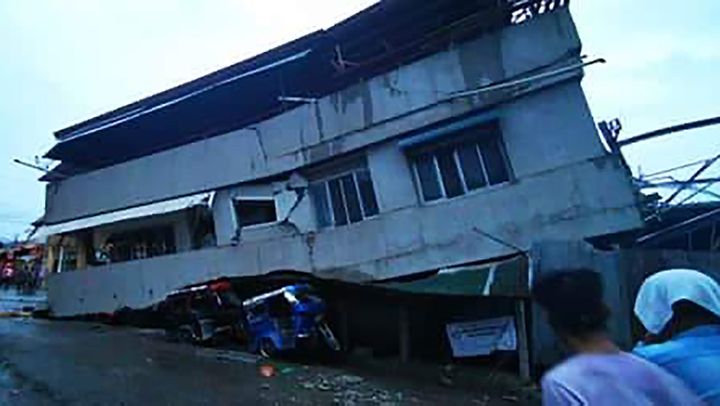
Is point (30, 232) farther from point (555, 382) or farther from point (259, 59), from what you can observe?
point (555, 382)

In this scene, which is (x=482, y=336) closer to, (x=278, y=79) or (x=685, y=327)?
(x=278, y=79)

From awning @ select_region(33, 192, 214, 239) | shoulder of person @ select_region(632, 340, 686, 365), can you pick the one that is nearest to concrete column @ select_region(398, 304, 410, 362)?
awning @ select_region(33, 192, 214, 239)

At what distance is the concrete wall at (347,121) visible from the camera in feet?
43.1

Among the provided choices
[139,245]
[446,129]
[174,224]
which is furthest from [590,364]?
[139,245]

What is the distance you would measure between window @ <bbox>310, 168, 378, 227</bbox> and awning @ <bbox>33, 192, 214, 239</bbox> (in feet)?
11.5

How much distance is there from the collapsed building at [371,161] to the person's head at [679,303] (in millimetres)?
8447

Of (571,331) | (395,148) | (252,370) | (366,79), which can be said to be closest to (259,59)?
(366,79)

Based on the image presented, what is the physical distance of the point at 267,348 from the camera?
45.3 feet

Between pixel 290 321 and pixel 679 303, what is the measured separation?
1151 cm

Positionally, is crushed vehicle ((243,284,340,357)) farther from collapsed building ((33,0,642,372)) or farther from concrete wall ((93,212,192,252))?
concrete wall ((93,212,192,252))

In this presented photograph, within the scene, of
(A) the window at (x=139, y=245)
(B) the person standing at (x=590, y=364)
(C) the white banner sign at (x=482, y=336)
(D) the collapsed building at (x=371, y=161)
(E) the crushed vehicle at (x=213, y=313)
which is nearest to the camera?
(B) the person standing at (x=590, y=364)

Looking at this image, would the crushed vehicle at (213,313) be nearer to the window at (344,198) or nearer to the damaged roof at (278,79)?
the window at (344,198)

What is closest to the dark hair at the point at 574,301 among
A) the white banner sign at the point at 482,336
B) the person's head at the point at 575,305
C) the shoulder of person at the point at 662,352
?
the person's head at the point at 575,305

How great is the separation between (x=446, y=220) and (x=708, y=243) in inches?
192
